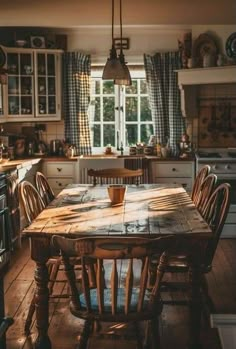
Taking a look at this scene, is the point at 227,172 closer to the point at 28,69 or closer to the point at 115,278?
the point at 28,69

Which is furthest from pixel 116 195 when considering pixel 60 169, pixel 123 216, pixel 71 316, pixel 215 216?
pixel 60 169

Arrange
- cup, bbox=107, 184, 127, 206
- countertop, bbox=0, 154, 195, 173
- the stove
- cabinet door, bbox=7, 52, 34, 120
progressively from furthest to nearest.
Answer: cabinet door, bbox=7, 52, 34, 120
the stove
countertop, bbox=0, 154, 195, 173
cup, bbox=107, 184, 127, 206

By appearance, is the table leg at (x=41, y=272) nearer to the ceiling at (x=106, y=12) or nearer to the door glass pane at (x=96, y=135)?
the ceiling at (x=106, y=12)

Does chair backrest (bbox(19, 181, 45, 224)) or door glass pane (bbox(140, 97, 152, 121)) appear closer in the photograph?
chair backrest (bbox(19, 181, 45, 224))

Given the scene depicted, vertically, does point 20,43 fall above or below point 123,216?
above

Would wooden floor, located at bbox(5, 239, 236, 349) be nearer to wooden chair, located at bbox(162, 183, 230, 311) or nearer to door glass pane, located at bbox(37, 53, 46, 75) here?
wooden chair, located at bbox(162, 183, 230, 311)

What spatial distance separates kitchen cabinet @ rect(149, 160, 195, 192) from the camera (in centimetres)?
564

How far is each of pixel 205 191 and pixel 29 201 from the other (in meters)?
1.26

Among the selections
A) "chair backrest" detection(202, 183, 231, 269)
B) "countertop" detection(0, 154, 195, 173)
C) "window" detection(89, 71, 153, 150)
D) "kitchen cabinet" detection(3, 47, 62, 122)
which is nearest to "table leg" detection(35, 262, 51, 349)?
"chair backrest" detection(202, 183, 231, 269)

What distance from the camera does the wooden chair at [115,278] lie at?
226 centimetres

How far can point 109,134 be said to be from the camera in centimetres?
643

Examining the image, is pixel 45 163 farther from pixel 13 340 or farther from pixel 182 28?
pixel 13 340

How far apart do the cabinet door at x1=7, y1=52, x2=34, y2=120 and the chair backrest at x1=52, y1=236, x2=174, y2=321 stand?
3638 mm

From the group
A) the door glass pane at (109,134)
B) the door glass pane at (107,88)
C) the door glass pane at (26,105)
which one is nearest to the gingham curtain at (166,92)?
the door glass pane at (107,88)
